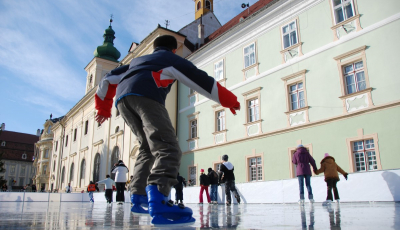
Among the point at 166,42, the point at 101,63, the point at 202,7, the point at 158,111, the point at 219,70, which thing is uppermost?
the point at 202,7

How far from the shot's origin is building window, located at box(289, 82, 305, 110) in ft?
52.6

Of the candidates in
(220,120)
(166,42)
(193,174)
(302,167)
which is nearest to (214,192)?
(302,167)

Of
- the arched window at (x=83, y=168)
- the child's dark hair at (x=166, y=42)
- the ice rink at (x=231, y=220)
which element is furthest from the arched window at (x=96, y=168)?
the child's dark hair at (x=166, y=42)

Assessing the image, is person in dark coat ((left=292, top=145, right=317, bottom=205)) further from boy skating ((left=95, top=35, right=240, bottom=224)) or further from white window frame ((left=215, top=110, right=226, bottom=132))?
white window frame ((left=215, top=110, right=226, bottom=132))

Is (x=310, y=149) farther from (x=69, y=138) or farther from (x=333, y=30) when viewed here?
(x=69, y=138)

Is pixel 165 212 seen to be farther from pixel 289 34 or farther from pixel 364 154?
pixel 289 34

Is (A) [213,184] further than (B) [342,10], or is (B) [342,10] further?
(B) [342,10]

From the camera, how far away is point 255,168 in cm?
1770

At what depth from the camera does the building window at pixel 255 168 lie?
688 inches

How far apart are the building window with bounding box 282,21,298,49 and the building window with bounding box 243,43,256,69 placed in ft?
6.99

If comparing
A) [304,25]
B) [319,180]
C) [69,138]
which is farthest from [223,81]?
[69,138]

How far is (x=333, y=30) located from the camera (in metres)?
15.1

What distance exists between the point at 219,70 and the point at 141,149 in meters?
18.5

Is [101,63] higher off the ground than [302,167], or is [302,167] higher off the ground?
[101,63]
